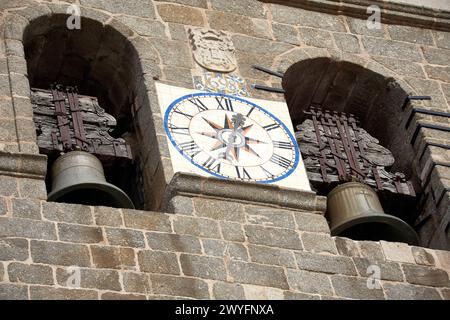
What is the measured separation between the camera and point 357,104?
50.1 ft

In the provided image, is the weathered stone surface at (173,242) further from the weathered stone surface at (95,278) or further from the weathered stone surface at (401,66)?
the weathered stone surface at (401,66)

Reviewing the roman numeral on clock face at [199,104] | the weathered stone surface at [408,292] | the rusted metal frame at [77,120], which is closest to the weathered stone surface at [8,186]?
the rusted metal frame at [77,120]

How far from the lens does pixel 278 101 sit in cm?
1423

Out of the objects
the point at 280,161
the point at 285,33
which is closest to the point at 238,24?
the point at 285,33

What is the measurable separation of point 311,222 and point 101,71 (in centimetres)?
238

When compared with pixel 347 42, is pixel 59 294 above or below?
below

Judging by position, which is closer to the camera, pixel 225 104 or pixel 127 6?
pixel 225 104

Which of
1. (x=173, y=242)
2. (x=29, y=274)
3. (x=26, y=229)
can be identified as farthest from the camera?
(x=173, y=242)

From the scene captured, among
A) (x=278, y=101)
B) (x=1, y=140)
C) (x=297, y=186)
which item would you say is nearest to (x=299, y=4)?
(x=278, y=101)

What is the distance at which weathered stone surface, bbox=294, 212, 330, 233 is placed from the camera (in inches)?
514

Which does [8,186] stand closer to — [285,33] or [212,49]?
Answer: [212,49]
